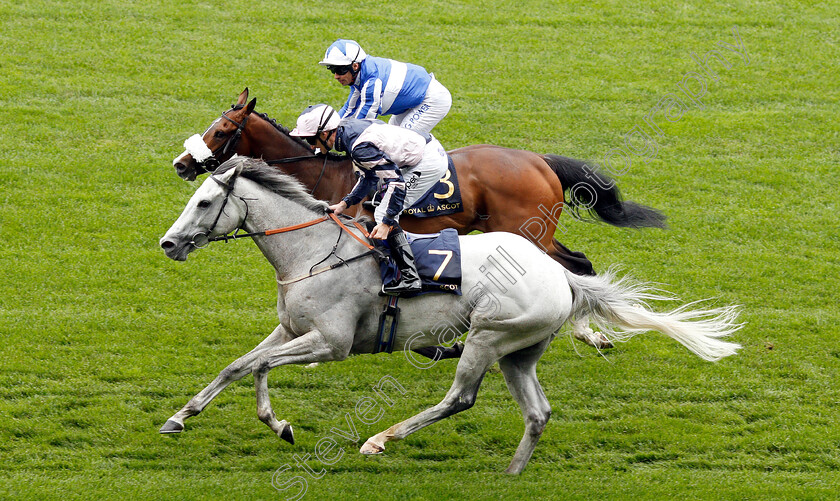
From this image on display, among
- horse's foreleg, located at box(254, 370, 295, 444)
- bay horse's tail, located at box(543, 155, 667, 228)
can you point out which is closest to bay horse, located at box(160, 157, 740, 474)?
horse's foreleg, located at box(254, 370, 295, 444)

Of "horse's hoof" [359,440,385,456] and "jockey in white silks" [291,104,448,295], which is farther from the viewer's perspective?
"horse's hoof" [359,440,385,456]

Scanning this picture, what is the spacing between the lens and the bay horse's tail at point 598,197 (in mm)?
7164

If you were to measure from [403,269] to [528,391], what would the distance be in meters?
1.11

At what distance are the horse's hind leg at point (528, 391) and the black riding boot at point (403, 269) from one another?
80 centimetres

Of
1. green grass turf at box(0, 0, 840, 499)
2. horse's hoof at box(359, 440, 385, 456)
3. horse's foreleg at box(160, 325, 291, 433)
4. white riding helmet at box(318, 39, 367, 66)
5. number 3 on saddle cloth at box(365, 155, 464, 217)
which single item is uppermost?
white riding helmet at box(318, 39, 367, 66)

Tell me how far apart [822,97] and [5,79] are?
10.6m

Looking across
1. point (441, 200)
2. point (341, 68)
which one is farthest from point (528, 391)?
point (341, 68)

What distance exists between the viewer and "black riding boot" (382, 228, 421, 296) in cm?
528

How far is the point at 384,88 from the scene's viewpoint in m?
6.90

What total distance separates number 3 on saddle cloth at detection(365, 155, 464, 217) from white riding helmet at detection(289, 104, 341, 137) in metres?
0.88

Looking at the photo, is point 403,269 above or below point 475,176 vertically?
above

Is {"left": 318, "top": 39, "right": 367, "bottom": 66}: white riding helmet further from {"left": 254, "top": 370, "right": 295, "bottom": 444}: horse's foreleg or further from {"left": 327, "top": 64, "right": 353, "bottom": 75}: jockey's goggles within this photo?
{"left": 254, "top": 370, "right": 295, "bottom": 444}: horse's foreleg

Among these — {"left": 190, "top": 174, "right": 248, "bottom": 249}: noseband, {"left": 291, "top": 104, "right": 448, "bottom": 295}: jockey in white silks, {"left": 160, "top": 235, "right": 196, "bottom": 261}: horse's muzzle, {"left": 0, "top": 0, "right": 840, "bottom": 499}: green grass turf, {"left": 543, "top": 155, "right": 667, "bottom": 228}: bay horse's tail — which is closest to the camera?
{"left": 160, "top": 235, "right": 196, "bottom": 261}: horse's muzzle

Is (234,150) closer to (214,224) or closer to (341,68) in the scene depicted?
(341,68)
